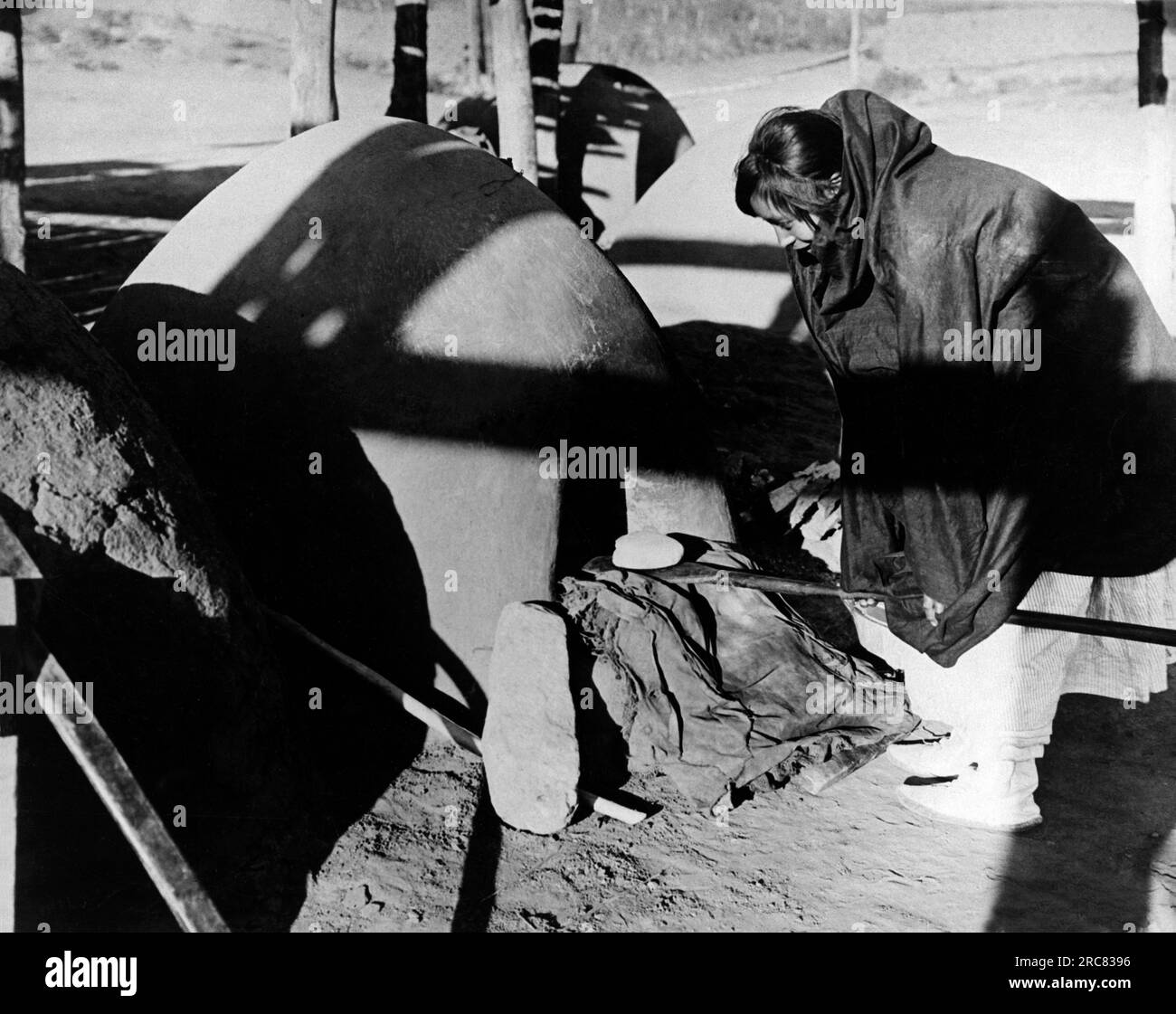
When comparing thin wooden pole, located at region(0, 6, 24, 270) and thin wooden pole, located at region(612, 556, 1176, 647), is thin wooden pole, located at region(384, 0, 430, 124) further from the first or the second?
thin wooden pole, located at region(612, 556, 1176, 647)

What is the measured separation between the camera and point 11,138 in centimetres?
664

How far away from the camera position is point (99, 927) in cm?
292

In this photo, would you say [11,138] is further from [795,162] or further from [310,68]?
[795,162]

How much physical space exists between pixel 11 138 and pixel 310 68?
1.76m

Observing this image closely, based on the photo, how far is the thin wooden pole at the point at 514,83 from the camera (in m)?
8.28

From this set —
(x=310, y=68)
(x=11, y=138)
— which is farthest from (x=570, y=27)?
(x=11, y=138)

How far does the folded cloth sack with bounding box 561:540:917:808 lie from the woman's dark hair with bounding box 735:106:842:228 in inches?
56.3

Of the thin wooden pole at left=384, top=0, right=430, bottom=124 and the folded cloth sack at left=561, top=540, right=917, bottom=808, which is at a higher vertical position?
the thin wooden pole at left=384, top=0, right=430, bottom=124

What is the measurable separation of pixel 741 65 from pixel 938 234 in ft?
75.8

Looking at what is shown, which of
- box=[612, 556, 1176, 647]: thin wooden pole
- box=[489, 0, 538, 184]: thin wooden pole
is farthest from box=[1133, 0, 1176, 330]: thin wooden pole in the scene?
box=[612, 556, 1176, 647]: thin wooden pole

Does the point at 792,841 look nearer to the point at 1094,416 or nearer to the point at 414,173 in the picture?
the point at 1094,416

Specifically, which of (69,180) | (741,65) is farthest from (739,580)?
(741,65)

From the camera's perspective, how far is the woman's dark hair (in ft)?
10.00

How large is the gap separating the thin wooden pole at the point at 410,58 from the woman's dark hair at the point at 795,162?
7.23 meters
